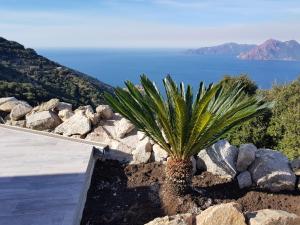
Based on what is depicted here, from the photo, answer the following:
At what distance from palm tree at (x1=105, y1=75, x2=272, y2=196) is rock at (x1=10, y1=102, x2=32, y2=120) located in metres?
3.04

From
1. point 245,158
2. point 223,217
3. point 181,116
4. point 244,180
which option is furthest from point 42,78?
point 223,217

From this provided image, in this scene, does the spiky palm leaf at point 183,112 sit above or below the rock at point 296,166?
above

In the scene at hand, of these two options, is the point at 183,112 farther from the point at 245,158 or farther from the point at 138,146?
the point at 138,146

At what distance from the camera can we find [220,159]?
500 centimetres

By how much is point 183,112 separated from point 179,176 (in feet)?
2.36

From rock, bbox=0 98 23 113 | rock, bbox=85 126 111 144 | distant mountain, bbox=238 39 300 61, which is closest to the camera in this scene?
rock, bbox=85 126 111 144

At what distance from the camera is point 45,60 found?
1515 inches

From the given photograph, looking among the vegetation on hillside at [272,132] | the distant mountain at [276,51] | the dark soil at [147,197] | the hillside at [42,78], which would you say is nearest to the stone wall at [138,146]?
the dark soil at [147,197]

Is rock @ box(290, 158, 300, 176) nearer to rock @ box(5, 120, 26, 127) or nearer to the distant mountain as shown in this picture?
rock @ box(5, 120, 26, 127)

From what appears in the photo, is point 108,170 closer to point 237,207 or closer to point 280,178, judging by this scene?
point 280,178

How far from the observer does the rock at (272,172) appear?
4.77m

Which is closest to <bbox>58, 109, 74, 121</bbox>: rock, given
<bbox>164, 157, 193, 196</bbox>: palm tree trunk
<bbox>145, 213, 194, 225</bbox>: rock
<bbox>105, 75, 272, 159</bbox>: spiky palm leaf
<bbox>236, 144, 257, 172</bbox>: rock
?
<bbox>105, 75, 272, 159</bbox>: spiky palm leaf

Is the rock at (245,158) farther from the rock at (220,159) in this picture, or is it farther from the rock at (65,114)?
the rock at (65,114)

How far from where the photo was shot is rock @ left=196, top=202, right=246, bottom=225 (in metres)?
3.15
